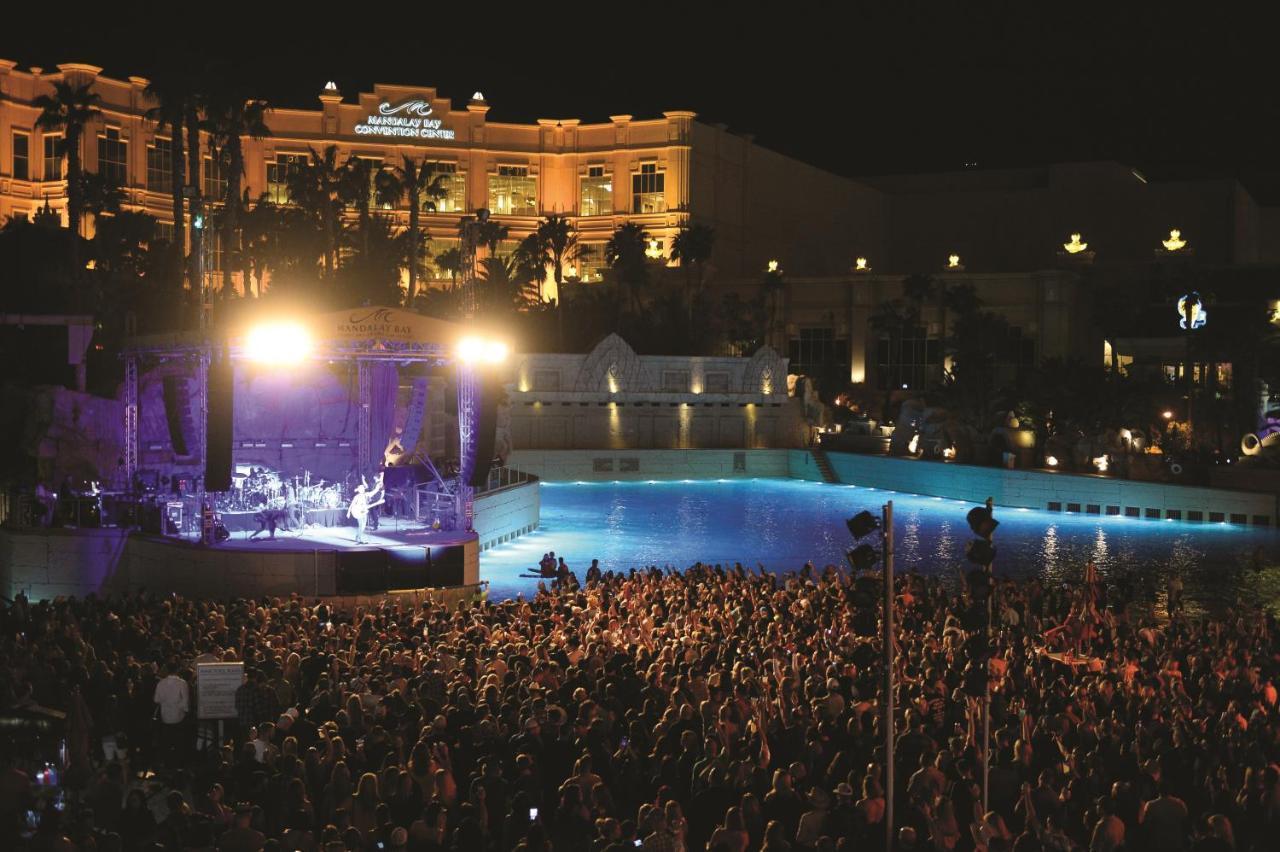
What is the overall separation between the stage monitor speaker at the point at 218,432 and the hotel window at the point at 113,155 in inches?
2092

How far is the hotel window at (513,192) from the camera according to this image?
83188 mm

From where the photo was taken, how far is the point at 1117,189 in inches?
3391

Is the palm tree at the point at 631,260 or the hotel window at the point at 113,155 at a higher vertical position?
the hotel window at the point at 113,155

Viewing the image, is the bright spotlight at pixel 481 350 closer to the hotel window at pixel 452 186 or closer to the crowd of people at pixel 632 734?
the crowd of people at pixel 632 734

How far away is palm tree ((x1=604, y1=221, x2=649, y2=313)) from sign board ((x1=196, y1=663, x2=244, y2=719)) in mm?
62403

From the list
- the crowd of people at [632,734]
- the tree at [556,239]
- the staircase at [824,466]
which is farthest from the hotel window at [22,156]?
the crowd of people at [632,734]

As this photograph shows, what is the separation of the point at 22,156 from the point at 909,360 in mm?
52053

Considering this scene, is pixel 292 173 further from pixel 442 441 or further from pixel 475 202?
pixel 442 441

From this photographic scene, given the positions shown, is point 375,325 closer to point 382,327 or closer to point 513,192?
point 382,327

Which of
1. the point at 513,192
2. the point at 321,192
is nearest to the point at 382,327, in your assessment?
the point at 321,192

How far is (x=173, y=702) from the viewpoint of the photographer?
1243 centimetres

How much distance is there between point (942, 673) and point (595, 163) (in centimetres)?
7438

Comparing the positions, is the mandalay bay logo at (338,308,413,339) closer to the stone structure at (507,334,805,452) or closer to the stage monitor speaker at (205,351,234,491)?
the stage monitor speaker at (205,351,234,491)

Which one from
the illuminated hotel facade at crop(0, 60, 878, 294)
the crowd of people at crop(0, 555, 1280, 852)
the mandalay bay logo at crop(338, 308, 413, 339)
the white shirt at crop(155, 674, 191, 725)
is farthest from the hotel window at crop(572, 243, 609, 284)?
the white shirt at crop(155, 674, 191, 725)
